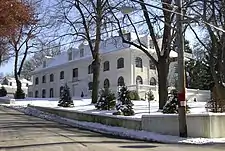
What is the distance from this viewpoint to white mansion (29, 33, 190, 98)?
192 ft

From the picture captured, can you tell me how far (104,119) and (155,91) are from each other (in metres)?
27.8

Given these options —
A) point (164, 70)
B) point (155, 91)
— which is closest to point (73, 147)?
point (164, 70)

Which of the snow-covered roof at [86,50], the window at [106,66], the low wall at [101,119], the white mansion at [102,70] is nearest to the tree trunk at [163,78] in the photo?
the low wall at [101,119]

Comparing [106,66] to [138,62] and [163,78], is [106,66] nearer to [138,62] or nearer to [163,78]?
[138,62]

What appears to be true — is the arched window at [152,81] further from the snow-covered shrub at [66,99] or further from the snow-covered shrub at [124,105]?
the snow-covered shrub at [124,105]

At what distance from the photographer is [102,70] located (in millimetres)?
64062

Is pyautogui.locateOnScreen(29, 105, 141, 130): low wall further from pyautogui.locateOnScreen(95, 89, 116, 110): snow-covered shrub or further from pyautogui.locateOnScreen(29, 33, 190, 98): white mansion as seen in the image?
pyautogui.locateOnScreen(29, 33, 190, 98): white mansion

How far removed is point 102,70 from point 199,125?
44.6 m

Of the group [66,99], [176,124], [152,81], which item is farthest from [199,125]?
[152,81]

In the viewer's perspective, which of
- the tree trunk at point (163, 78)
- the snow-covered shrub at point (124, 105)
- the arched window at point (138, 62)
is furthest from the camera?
the arched window at point (138, 62)

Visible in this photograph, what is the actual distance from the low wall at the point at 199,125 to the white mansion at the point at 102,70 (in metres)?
26.7

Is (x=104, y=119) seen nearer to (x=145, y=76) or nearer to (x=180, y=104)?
(x=180, y=104)

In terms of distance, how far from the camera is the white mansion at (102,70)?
192ft

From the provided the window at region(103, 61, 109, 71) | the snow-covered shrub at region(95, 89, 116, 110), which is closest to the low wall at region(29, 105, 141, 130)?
the snow-covered shrub at region(95, 89, 116, 110)
